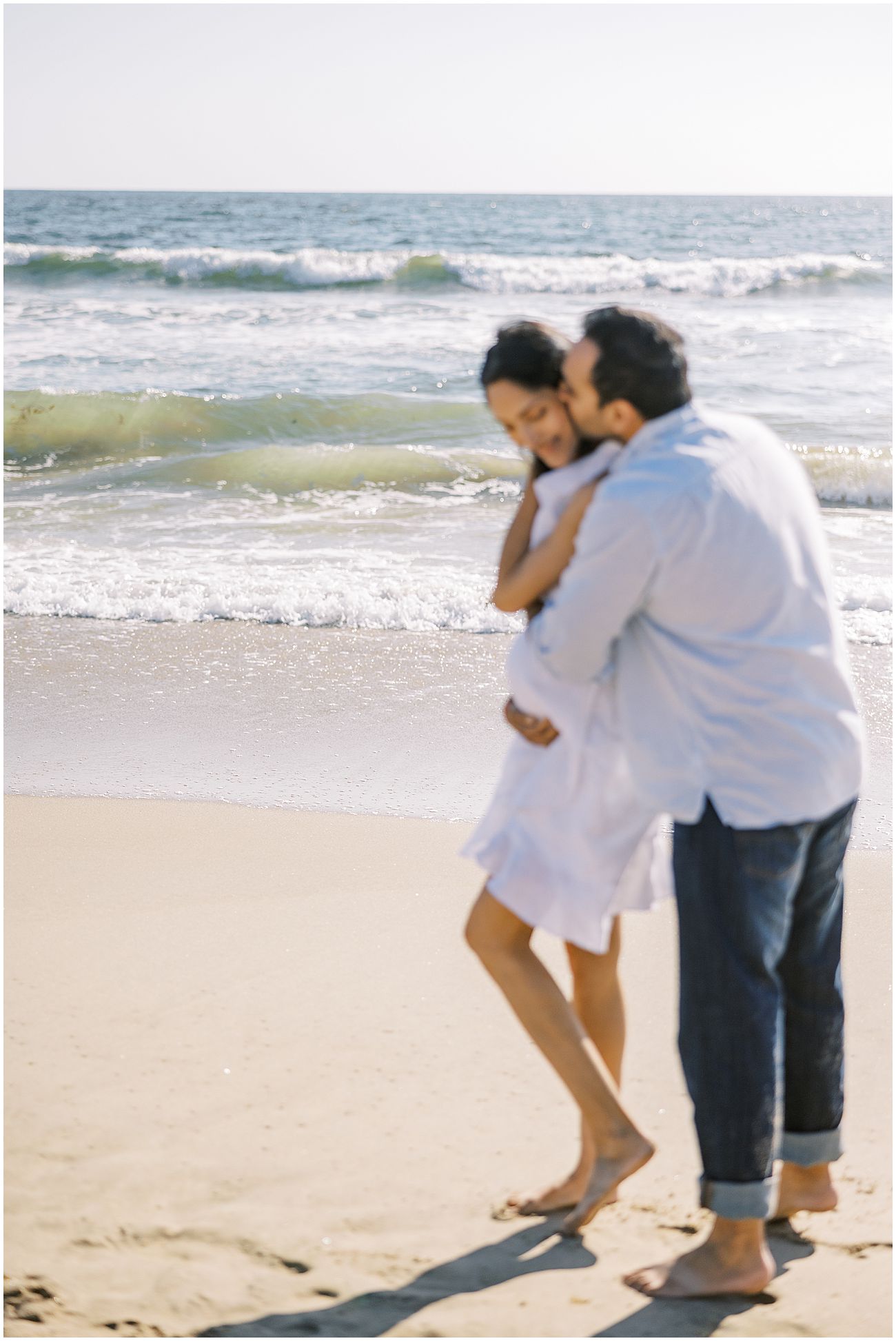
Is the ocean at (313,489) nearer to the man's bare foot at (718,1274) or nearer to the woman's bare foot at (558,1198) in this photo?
the woman's bare foot at (558,1198)

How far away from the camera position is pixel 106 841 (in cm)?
408

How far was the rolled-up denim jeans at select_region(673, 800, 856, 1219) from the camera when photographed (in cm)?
206

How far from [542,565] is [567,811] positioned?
0.45 metres

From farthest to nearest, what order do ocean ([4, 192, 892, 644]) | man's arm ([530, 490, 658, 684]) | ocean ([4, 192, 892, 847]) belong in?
ocean ([4, 192, 892, 644]), ocean ([4, 192, 892, 847]), man's arm ([530, 490, 658, 684])

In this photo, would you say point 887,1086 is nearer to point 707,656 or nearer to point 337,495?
point 707,656

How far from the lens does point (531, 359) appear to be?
7.12ft

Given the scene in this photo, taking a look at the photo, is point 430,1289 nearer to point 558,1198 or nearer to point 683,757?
point 558,1198

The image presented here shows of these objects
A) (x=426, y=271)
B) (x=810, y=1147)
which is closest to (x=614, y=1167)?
(x=810, y=1147)

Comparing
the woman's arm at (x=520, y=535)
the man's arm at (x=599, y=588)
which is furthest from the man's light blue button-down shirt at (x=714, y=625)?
the woman's arm at (x=520, y=535)

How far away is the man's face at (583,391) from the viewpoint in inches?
79.6

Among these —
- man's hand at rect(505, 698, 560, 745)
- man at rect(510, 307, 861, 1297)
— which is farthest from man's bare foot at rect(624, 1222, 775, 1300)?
man's hand at rect(505, 698, 560, 745)

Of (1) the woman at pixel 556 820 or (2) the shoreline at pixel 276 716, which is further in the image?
(2) the shoreline at pixel 276 716

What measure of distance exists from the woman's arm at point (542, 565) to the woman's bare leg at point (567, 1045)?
57cm

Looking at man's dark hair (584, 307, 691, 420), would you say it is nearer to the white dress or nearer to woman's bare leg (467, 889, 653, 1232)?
the white dress
